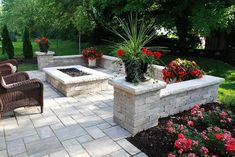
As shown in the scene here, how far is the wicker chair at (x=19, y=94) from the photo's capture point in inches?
124

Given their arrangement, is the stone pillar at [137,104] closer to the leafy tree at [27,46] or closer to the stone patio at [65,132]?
the stone patio at [65,132]

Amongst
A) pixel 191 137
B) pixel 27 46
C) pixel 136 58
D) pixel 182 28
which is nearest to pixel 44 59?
pixel 27 46

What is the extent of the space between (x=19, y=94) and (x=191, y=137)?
8.62 feet

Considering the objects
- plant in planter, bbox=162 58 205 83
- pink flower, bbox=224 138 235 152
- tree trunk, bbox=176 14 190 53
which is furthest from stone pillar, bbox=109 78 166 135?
tree trunk, bbox=176 14 190 53

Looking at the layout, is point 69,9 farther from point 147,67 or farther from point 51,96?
point 147,67

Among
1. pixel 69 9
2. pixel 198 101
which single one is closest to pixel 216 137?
pixel 198 101

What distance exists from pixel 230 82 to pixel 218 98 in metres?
1.84

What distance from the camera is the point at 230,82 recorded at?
569 cm

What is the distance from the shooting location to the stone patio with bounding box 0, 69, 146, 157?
8.13 ft

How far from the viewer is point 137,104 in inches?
107

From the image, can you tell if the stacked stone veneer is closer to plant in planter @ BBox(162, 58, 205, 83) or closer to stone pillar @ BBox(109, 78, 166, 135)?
stone pillar @ BBox(109, 78, 166, 135)

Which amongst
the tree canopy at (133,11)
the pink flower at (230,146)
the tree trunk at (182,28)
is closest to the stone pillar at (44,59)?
the tree canopy at (133,11)

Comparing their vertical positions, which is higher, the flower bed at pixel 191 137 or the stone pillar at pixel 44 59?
the stone pillar at pixel 44 59

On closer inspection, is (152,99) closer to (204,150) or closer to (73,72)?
→ (204,150)
